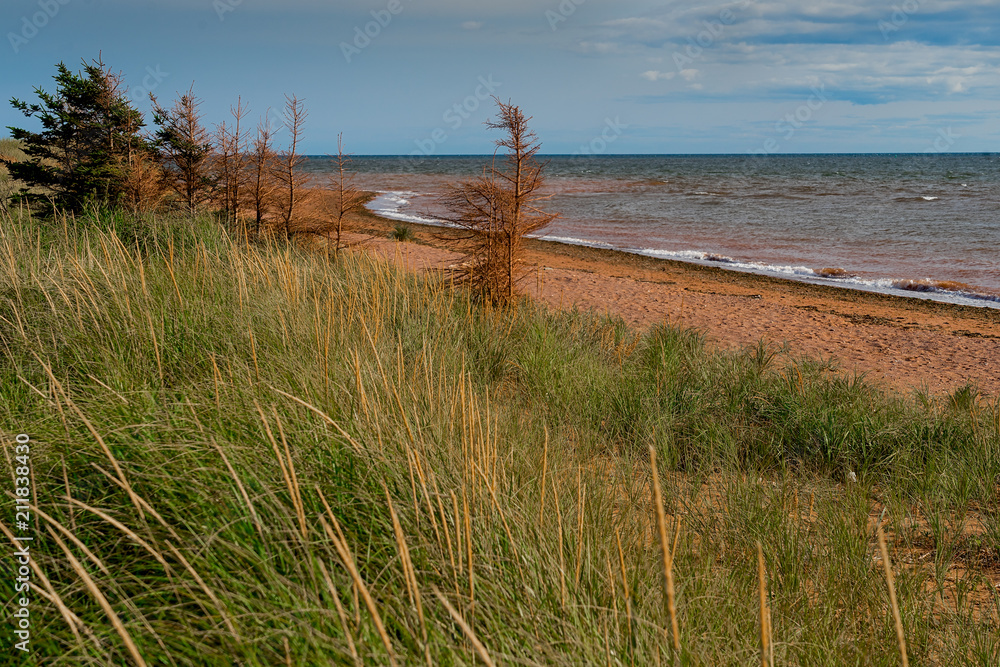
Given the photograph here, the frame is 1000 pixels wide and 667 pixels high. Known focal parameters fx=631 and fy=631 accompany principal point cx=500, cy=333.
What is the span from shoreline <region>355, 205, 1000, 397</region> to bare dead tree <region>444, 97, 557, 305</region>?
→ 425mm

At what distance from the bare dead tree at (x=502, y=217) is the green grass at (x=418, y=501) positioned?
76.3 inches

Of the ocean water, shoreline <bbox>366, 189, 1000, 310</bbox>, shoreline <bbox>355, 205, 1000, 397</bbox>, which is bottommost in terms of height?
shoreline <bbox>355, 205, 1000, 397</bbox>

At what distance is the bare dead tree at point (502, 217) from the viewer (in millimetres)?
7164

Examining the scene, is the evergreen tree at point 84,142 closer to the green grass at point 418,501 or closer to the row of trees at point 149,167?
the row of trees at point 149,167

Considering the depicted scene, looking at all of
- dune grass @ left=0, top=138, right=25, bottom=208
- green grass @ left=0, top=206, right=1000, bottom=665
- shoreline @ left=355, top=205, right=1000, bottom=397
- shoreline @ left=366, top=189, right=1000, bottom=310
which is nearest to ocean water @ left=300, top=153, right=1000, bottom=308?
shoreline @ left=366, top=189, right=1000, bottom=310

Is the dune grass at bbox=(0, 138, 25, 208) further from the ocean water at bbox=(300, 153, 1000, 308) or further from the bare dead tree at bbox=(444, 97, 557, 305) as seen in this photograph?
the bare dead tree at bbox=(444, 97, 557, 305)

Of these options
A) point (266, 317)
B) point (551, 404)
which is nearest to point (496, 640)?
point (266, 317)

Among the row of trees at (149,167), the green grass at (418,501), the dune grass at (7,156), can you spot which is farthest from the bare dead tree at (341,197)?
the dune grass at (7,156)

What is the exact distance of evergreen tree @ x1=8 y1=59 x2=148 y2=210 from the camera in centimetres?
908

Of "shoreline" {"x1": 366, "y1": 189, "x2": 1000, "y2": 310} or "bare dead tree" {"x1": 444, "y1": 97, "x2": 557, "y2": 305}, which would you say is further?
"shoreline" {"x1": 366, "y1": 189, "x2": 1000, "y2": 310}

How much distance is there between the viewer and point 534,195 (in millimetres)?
7430

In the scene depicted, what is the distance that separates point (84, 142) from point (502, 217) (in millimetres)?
6738

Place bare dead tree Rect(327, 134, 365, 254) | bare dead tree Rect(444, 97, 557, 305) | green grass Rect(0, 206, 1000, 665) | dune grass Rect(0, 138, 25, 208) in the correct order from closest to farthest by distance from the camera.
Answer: green grass Rect(0, 206, 1000, 665)
bare dead tree Rect(444, 97, 557, 305)
bare dead tree Rect(327, 134, 365, 254)
dune grass Rect(0, 138, 25, 208)

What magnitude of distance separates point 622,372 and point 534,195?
9.55ft
